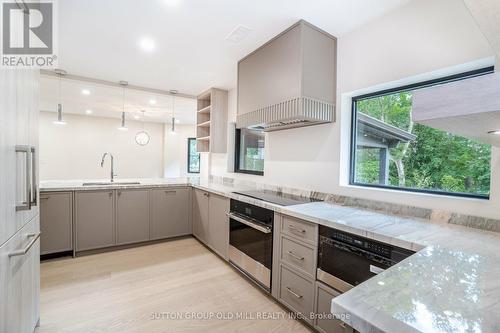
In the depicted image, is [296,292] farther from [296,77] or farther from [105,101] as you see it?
[105,101]

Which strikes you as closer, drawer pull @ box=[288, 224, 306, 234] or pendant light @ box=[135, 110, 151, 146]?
drawer pull @ box=[288, 224, 306, 234]

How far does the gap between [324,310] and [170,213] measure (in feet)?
8.44

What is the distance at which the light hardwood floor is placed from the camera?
1.78m

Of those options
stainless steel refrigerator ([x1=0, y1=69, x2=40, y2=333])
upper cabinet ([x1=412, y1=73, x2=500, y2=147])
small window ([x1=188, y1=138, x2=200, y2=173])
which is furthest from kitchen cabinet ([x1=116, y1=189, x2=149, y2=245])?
small window ([x1=188, y1=138, x2=200, y2=173])

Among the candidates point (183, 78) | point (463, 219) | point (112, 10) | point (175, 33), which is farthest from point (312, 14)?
point (183, 78)

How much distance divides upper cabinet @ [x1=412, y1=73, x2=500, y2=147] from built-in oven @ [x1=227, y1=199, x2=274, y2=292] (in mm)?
1525

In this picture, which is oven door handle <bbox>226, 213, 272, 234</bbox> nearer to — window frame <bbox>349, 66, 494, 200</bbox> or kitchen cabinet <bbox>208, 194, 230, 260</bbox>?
kitchen cabinet <bbox>208, 194, 230, 260</bbox>

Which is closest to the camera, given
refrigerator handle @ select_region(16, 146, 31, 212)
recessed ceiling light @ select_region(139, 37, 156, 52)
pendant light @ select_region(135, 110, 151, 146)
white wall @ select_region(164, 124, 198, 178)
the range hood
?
refrigerator handle @ select_region(16, 146, 31, 212)

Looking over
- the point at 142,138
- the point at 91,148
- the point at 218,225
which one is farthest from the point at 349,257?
the point at 91,148

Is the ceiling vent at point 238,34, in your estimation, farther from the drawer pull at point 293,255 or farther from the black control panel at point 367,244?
the drawer pull at point 293,255

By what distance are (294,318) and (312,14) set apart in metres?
2.47

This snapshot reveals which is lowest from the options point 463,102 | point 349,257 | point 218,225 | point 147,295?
point 147,295

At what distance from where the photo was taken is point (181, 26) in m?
2.11

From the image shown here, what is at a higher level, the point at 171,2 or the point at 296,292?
the point at 171,2
